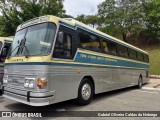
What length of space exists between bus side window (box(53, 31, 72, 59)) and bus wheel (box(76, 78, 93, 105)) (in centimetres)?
126

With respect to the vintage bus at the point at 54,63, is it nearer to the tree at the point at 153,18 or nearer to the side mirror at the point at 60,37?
the side mirror at the point at 60,37

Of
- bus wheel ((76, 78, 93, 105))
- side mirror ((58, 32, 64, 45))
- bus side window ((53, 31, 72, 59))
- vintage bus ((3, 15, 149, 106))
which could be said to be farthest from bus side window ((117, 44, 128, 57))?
side mirror ((58, 32, 64, 45))

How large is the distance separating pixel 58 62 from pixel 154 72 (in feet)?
53.4

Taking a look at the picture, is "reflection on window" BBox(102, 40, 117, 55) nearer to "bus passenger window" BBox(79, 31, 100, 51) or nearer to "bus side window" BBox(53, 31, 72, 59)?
"bus passenger window" BBox(79, 31, 100, 51)

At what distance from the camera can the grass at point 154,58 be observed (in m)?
19.9

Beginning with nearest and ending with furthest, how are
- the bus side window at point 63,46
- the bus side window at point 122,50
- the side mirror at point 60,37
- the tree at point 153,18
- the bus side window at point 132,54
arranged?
the bus side window at point 63,46 < the side mirror at point 60,37 < the bus side window at point 122,50 < the bus side window at point 132,54 < the tree at point 153,18

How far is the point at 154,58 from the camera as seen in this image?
85.6 ft

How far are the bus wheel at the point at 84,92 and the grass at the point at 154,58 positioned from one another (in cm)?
1403

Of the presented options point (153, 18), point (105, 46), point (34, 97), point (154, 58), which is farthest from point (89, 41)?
point (153, 18)

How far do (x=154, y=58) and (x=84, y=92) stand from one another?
22.0 m

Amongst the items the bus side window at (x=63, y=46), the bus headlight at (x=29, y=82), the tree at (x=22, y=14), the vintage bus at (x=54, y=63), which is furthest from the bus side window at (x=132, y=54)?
the tree at (x=22, y=14)

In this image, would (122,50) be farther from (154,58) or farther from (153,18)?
(153,18)

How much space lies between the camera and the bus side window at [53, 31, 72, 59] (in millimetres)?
5531

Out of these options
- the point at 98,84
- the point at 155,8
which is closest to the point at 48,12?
the point at 98,84
